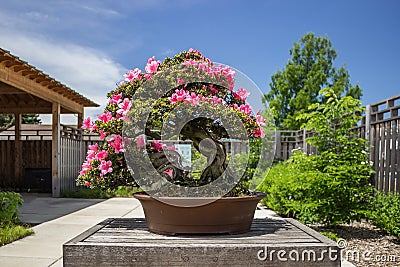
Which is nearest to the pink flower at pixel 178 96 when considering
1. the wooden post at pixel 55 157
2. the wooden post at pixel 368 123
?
the wooden post at pixel 368 123

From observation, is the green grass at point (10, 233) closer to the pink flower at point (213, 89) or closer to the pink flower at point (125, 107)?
the pink flower at point (125, 107)

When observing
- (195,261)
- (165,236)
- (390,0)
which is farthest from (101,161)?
(390,0)

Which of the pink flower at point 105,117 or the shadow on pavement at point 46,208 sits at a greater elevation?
the pink flower at point 105,117

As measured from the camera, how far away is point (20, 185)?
10961 millimetres

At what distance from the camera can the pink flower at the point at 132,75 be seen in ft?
6.95

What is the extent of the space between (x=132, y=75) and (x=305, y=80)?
16.2 metres

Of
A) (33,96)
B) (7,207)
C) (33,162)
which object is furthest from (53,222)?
(33,162)

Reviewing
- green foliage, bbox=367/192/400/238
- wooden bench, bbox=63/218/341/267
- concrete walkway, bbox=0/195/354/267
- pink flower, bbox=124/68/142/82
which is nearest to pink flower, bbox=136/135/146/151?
pink flower, bbox=124/68/142/82

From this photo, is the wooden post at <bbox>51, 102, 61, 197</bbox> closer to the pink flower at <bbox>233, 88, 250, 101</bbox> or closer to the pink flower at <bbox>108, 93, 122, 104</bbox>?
the pink flower at <bbox>108, 93, 122, 104</bbox>

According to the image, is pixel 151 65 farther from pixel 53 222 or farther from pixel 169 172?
pixel 53 222

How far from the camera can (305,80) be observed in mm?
17484

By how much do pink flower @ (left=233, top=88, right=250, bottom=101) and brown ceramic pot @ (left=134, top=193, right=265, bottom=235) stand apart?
52 centimetres

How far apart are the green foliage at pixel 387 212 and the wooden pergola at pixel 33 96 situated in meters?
5.21

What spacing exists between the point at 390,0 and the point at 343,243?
10.5 m
